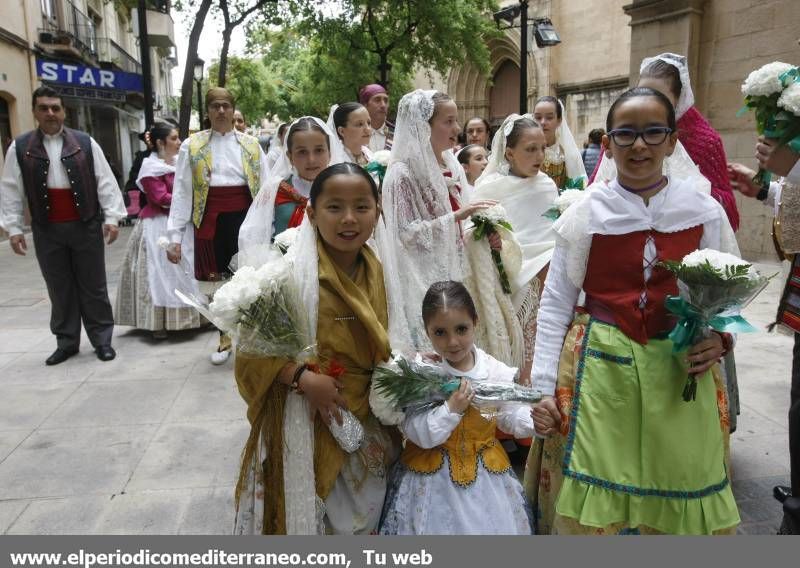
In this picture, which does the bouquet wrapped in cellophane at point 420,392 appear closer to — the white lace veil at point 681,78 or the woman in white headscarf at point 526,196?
the white lace veil at point 681,78

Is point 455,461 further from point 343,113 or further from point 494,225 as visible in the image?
point 343,113

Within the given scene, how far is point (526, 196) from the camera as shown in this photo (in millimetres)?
4102

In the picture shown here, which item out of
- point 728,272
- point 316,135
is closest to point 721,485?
point 728,272

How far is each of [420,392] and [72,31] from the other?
931 inches

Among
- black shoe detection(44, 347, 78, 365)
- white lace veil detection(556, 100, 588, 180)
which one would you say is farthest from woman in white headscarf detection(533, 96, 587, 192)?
black shoe detection(44, 347, 78, 365)

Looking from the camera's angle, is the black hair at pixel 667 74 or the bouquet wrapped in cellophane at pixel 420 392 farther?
the black hair at pixel 667 74

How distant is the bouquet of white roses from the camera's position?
2.22 m

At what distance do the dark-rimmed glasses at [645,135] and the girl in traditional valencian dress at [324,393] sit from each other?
2.82 ft

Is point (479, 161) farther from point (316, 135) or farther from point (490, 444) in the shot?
point (490, 444)

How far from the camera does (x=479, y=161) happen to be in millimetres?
5457

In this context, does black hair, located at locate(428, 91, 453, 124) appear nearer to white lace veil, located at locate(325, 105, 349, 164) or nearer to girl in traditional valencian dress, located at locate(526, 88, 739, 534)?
white lace veil, located at locate(325, 105, 349, 164)

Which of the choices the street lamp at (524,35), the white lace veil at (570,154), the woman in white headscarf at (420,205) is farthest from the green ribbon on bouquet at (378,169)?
the street lamp at (524,35)

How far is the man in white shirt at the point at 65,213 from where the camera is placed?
5.11m

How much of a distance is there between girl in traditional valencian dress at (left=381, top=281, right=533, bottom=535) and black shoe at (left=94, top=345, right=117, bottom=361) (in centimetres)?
401
